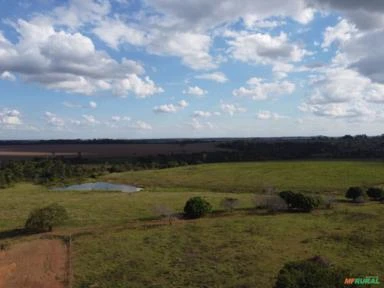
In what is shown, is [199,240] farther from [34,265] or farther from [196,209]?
[34,265]

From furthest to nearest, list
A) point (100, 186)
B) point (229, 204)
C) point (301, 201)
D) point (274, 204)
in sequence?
point (100, 186) < point (229, 204) < point (274, 204) < point (301, 201)

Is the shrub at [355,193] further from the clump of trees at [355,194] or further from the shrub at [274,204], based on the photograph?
the shrub at [274,204]

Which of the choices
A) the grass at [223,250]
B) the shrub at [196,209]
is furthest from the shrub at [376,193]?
the shrub at [196,209]

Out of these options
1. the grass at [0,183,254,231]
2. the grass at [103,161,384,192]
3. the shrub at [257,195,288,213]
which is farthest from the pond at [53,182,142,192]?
the shrub at [257,195,288,213]

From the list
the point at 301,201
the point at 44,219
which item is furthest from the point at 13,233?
the point at 301,201

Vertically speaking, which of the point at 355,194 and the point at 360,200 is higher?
the point at 355,194

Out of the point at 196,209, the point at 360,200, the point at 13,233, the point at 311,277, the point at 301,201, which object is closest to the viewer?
the point at 311,277

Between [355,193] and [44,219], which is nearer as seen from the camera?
[44,219]

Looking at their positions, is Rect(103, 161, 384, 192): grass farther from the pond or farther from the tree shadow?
the tree shadow
